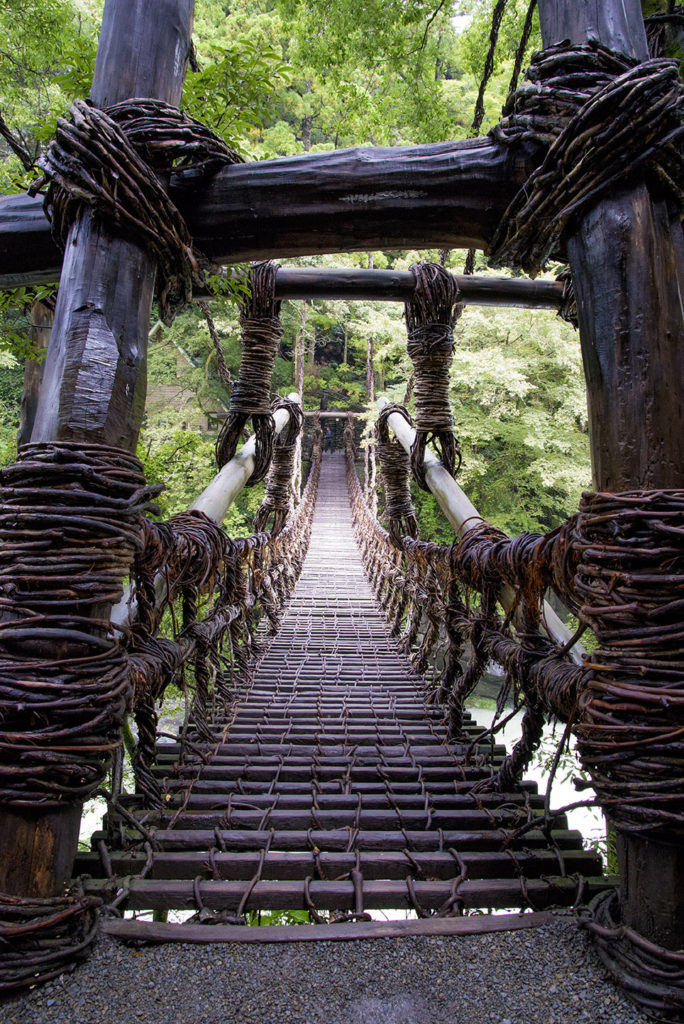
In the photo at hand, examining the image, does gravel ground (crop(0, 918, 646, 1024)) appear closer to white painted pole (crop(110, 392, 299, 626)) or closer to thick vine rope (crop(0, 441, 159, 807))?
thick vine rope (crop(0, 441, 159, 807))

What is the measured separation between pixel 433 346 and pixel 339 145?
3.11 meters

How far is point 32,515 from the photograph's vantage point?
0.84 meters

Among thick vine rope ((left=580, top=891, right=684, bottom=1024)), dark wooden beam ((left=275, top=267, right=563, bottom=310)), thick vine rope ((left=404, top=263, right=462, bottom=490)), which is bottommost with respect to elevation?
thick vine rope ((left=580, top=891, right=684, bottom=1024))

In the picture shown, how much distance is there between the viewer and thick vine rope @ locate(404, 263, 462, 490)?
2316mm

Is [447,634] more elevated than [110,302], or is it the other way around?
[110,302]

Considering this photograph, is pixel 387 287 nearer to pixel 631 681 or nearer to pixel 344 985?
pixel 631 681

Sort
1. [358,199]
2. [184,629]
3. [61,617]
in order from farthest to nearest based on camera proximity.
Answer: [184,629] < [358,199] < [61,617]

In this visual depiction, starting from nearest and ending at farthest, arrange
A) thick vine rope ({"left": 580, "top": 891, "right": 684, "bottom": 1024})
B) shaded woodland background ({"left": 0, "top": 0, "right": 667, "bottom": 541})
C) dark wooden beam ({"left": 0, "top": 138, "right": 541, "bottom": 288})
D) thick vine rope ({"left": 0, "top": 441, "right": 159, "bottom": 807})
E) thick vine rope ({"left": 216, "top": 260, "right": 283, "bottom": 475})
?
thick vine rope ({"left": 580, "top": 891, "right": 684, "bottom": 1024})
thick vine rope ({"left": 0, "top": 441, "right": 159, "bottom": 807})
dark wooden beam ({"left": 0, "top": 138, "right": 541, "bottom": 288})
shaded woodland background ({"left": 0, "top": 0, "right": 667, "bottom": 541})
thick vine rope ({"left": 216, "top": 260, "right": 283, "bottom": 475})

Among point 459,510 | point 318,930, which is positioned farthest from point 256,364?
point 318,930

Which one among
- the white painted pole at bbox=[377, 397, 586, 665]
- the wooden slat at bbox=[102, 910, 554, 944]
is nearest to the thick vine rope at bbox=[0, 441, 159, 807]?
the wooden slat at bbox=[102, 910, 554, 944]

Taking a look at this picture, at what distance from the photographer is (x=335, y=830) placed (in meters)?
1.20

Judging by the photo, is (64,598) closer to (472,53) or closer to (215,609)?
(215,609)

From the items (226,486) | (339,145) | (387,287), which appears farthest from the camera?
(339,145)

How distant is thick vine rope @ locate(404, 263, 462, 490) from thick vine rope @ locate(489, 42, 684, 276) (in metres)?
1.24
